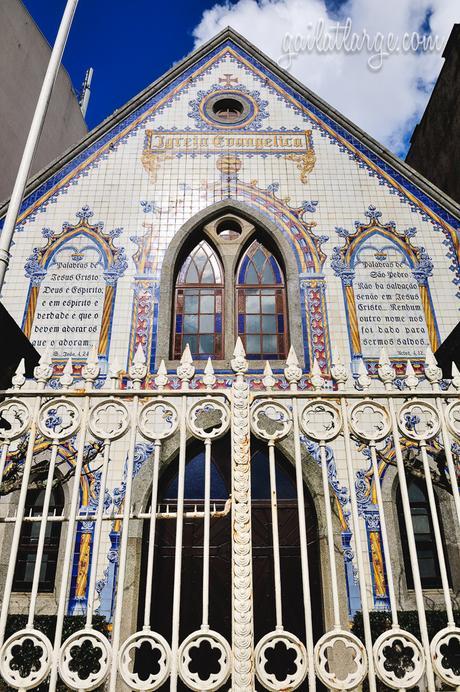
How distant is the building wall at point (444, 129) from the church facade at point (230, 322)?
2.73 meters

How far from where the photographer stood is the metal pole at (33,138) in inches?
153

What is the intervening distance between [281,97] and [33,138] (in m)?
7.62

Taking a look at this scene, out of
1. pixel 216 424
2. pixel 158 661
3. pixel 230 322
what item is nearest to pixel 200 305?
pixel 230 322

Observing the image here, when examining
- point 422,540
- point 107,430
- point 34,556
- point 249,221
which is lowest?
point 34,556

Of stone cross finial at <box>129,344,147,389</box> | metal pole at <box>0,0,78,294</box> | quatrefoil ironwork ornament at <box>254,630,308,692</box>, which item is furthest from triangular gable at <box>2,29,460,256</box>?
quatrefoil ironwork ornament at <box>254,630,308,692</box>

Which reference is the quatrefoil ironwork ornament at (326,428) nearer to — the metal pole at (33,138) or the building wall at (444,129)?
the metal pole at (33,138)

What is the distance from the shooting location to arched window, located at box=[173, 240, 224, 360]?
343 inches

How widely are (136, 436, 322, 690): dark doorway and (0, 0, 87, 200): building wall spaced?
8383mm

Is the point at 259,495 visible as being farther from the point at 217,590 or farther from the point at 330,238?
the point at 330,238

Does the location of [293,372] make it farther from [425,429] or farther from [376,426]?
[425,429]

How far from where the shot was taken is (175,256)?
9031 millimetres

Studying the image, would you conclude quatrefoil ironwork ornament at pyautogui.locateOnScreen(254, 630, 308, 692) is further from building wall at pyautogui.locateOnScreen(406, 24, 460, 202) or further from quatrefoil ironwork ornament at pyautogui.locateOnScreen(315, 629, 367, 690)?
building wall at pyautogui.locateOnScreen(406, 24, 460, 202)

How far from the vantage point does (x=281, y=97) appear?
35.4 feet

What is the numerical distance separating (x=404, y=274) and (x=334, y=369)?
5.91 meters
